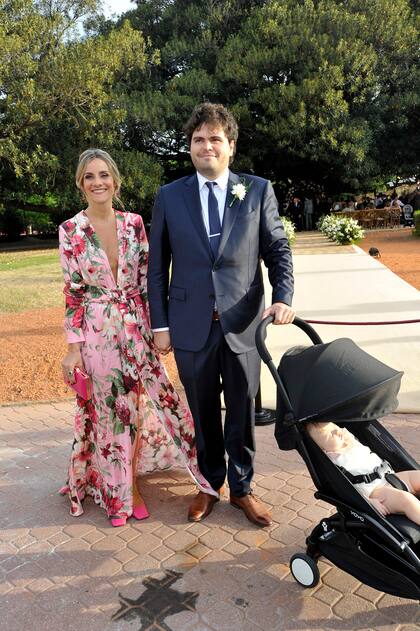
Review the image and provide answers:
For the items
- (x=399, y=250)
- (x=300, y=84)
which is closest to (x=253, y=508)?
(x=399, y=250)

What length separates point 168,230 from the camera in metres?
3.17

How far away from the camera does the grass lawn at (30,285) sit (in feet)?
35.8

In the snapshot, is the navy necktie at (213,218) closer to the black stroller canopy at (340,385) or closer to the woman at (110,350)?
the woman at (110,350)

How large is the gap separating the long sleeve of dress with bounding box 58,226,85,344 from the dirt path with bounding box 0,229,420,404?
265 cm

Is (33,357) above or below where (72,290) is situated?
below

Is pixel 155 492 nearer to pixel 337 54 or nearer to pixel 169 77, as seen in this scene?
pixel 337 54

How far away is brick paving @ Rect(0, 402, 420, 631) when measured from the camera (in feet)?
8.32

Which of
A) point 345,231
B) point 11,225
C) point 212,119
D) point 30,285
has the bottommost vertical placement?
point 30,285

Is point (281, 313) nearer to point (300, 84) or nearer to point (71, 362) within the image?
point (71, 362)

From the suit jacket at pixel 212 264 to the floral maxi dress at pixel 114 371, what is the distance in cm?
18

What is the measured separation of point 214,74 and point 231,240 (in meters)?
27.6

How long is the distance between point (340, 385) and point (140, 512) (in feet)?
5.50

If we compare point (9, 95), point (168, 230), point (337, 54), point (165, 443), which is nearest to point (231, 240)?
point (168, 230)

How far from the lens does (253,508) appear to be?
332 centimetres
